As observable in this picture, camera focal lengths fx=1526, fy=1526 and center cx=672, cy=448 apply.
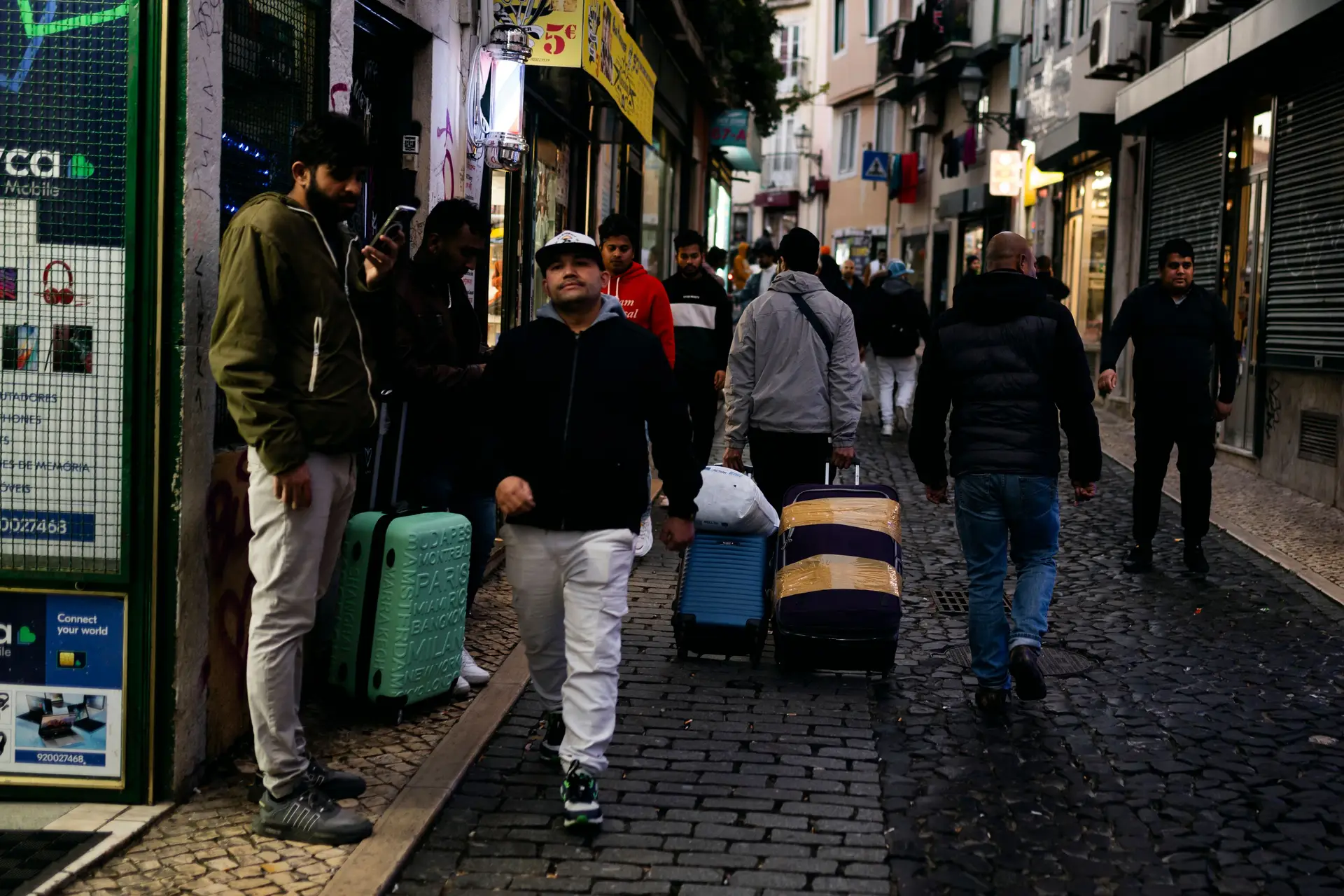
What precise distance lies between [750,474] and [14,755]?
12.9 feet

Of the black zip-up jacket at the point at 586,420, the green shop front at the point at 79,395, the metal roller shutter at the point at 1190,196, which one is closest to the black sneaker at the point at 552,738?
the black zip-up jacket at the point at 586,420

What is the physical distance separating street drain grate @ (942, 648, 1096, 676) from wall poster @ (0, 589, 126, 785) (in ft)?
12.3

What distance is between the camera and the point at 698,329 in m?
9.76

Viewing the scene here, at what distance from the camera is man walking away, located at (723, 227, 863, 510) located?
7344 mm

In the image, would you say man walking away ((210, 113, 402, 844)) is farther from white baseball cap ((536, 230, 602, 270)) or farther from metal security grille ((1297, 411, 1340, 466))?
metal security grille ((1297, 411, 1340, 466))

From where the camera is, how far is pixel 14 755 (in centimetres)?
476

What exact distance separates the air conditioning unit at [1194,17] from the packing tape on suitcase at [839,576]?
10.5m

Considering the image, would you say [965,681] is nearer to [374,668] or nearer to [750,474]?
[750,474]

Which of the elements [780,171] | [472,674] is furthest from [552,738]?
[780,171]

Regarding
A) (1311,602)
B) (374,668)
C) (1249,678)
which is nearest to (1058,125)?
(1311,602)

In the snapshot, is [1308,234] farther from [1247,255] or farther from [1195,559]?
[1195,559]

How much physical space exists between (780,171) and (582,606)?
58842 mm

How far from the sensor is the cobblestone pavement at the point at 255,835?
13.8 feet

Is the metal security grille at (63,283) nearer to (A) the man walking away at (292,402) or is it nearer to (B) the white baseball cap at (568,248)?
(A) the man walking away at (292,402)
